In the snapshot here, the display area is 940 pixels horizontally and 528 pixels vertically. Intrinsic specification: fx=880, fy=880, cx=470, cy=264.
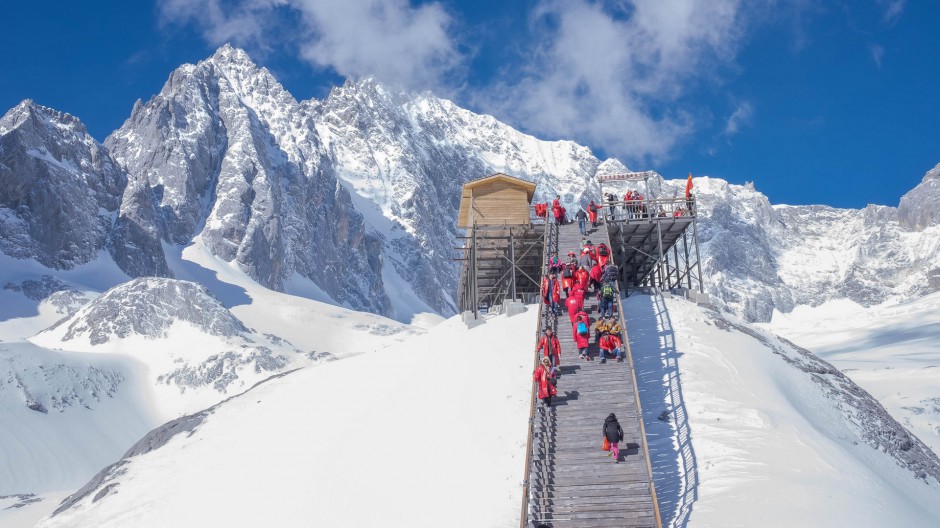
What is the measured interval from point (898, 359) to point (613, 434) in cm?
9301

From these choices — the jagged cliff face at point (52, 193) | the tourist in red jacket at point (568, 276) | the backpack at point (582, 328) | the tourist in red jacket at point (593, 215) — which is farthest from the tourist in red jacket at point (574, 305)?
the jagged cliff face at point (52, 193)

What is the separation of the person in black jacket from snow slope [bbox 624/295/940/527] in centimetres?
150

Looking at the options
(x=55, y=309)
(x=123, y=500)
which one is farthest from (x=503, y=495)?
(x=55, y=309)

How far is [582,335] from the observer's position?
22828 mm

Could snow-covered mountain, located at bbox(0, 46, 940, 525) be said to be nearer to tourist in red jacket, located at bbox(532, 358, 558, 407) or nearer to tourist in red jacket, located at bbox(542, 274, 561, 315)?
tourist in red jacket, located at bbox(532, 358, 558, 407)

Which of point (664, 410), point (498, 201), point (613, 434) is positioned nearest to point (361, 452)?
point (664, 410)

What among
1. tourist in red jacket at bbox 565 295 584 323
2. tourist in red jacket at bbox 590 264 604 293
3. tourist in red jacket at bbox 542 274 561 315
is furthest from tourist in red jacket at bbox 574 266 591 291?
tourist in red jacket at bbox 565 295 584 323

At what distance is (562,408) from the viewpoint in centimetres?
2045

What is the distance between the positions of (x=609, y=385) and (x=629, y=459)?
9.51 feet

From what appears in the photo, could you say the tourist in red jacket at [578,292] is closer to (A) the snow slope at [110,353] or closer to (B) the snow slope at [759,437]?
(B) the snow slope at [759,437]

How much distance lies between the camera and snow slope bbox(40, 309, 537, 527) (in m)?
22.1

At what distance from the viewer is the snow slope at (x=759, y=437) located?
18.5 metres

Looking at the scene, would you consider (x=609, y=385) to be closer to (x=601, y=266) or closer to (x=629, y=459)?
(x=629, y=459)

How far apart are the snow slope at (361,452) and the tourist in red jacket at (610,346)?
3353 mm
